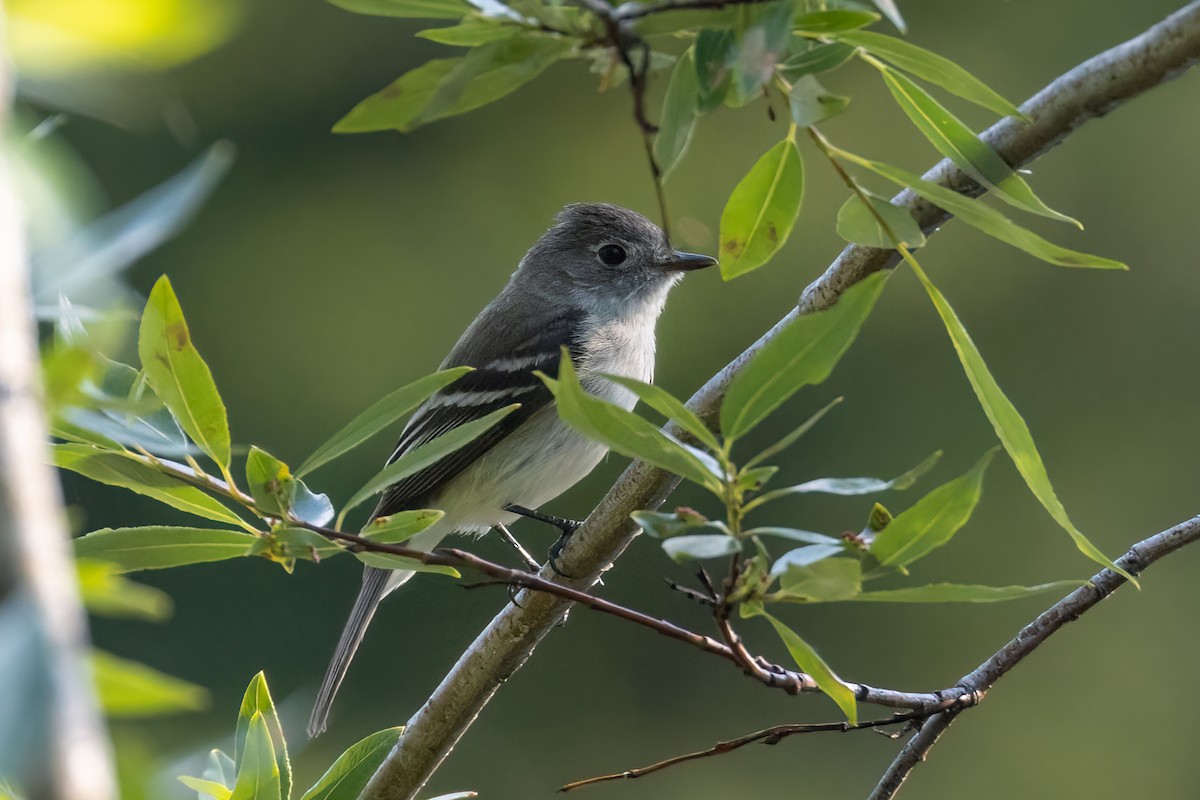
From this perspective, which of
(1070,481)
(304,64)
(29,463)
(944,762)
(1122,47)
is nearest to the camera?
(29,463)

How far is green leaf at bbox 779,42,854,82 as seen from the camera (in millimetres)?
1223

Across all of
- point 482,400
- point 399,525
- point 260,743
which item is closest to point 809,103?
point 399,525

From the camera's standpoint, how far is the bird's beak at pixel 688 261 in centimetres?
387

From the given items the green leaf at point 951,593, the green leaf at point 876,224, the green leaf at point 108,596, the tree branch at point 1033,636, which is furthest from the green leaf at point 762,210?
the green leaf at point 108,596

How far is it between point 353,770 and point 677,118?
41.9 inches

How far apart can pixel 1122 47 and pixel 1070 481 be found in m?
6.35

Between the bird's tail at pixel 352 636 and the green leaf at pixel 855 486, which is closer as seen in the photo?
the green leaf at pixel 855 486

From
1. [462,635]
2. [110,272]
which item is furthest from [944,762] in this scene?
[110,272]

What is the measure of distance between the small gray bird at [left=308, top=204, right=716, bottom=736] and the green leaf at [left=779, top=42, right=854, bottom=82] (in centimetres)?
200

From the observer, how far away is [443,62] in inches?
48.4

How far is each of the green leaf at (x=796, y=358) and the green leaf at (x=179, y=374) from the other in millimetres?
529

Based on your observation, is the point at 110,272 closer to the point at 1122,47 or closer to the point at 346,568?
the point at 1122,47

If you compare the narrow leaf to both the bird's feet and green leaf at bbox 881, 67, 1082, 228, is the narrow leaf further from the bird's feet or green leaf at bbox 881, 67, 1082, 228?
the bird's feet

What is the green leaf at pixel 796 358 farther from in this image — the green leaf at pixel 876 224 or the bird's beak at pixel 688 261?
the bird's beak at pixel 688 261
